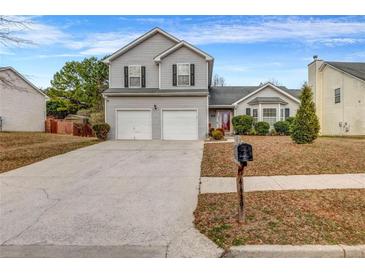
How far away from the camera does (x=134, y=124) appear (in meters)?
18.3

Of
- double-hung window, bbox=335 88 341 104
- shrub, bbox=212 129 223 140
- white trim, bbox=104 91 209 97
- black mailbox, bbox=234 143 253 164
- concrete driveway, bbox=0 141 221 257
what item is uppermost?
double-hung window, bbox=335 88 341 104

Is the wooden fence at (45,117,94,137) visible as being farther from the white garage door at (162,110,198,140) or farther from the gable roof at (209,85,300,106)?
the gable roof at (209,85,300,106)

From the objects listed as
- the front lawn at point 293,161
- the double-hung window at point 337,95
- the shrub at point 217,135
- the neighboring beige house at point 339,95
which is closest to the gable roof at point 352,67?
the neighboring beige house at point 339,95

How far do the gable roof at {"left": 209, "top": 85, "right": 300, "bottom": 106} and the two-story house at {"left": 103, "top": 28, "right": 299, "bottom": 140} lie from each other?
6145 millimetres

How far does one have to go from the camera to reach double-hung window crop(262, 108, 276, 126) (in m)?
23.4

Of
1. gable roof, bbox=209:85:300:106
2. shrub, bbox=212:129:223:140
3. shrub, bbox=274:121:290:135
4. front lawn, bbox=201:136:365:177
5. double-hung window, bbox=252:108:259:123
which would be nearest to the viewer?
front lawn, bbox=201:136:365:177

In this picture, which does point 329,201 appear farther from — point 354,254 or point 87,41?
point 87,41

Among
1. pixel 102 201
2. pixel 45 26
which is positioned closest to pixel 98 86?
pixel 45 26

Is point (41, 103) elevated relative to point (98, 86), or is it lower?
lower

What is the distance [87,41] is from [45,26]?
7.39ft

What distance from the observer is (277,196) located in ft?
20.2

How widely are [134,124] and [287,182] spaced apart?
40.5ft

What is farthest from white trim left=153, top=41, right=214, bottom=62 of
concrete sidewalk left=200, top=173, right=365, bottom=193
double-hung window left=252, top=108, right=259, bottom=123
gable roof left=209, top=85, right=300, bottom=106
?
concrete sidewalk left=200, top=173, right=365, bottom=193

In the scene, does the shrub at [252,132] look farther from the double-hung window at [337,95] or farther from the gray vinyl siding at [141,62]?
the gray vinyl siding at [141,62]
